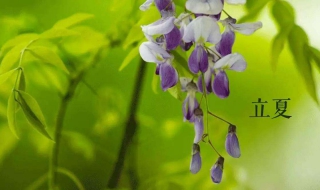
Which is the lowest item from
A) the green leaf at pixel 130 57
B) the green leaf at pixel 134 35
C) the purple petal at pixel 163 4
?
the green leaf at pixel 130 57

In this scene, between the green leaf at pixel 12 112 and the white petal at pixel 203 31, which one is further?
the green leaf at pixel 12 112

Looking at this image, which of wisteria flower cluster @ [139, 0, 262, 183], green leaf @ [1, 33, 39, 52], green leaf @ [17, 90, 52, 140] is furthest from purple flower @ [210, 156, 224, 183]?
green leaf @ [1, 33, 39, 52]

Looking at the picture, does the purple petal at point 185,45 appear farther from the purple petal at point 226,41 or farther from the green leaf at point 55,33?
the green leaf at point 55,33

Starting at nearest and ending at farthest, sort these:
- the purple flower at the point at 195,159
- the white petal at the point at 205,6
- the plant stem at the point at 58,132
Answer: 1. the white petal at the point at 205,6
2. the purple flower at the point at 195,159
3. the plant stem at the point at 58,132

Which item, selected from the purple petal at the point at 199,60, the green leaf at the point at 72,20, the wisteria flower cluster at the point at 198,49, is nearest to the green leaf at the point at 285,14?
the wisteria flower cluster at the point at 198,49

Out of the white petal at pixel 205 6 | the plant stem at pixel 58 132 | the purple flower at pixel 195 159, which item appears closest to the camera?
Answer: the white petal at pixel 205 6

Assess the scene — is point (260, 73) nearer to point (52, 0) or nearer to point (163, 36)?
point (163, 36)

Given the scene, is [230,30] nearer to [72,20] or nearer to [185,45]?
[185,45]

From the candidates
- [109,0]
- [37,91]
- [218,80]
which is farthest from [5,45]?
[218,80]

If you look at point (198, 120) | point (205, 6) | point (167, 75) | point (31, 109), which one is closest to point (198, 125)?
point (198, 120)
